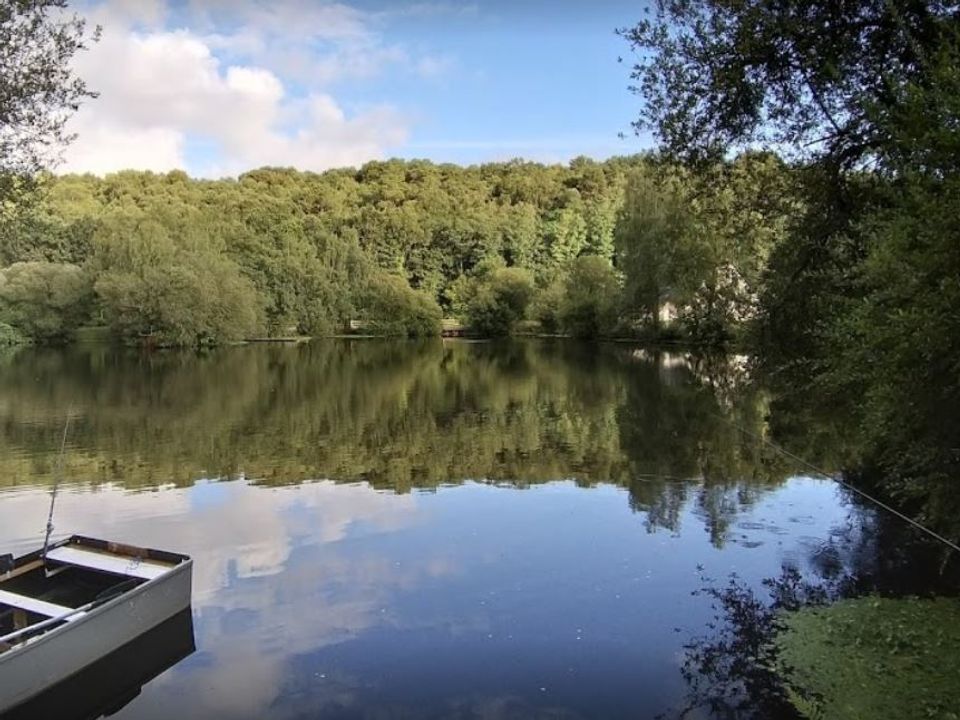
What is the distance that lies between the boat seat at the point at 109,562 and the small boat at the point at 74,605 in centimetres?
1

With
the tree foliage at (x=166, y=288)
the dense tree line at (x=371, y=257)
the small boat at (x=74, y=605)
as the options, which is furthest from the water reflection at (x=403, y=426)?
the tree foliage at (x=166, y=288)

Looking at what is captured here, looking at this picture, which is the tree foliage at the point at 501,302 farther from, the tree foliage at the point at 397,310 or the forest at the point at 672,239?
the tree foliage at the point at 397,310

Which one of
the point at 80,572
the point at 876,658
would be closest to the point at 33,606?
the point at 80,572

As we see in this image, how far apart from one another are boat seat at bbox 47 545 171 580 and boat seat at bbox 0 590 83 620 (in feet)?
3.65

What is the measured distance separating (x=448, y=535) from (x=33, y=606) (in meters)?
7.06

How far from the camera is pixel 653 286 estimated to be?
198 feet

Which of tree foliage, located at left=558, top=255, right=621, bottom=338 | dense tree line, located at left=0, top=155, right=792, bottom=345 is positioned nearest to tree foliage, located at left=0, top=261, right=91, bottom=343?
dense tree line, located at left=0, top=155, right=792, bottom=345

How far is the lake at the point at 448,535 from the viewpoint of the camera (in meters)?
8.76

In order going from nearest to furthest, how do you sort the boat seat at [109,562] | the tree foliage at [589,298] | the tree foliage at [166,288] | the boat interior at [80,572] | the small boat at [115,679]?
1. the small boat at [115,679]
2. the boat interior at [80,572]
3. the boat seat at [109,562]
4. the tree foliage at [166,288]
5. the tree foliage at [589,298]

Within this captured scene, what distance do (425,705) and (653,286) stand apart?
179ft

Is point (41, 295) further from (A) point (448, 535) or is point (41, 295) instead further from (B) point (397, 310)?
(A) point (448, 535)

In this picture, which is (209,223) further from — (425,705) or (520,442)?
(425,705)

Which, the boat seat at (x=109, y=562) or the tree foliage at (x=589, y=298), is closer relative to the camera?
the boat seat at (x=109, y=562)

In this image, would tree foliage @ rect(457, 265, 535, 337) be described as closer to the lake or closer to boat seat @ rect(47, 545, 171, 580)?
the lake
